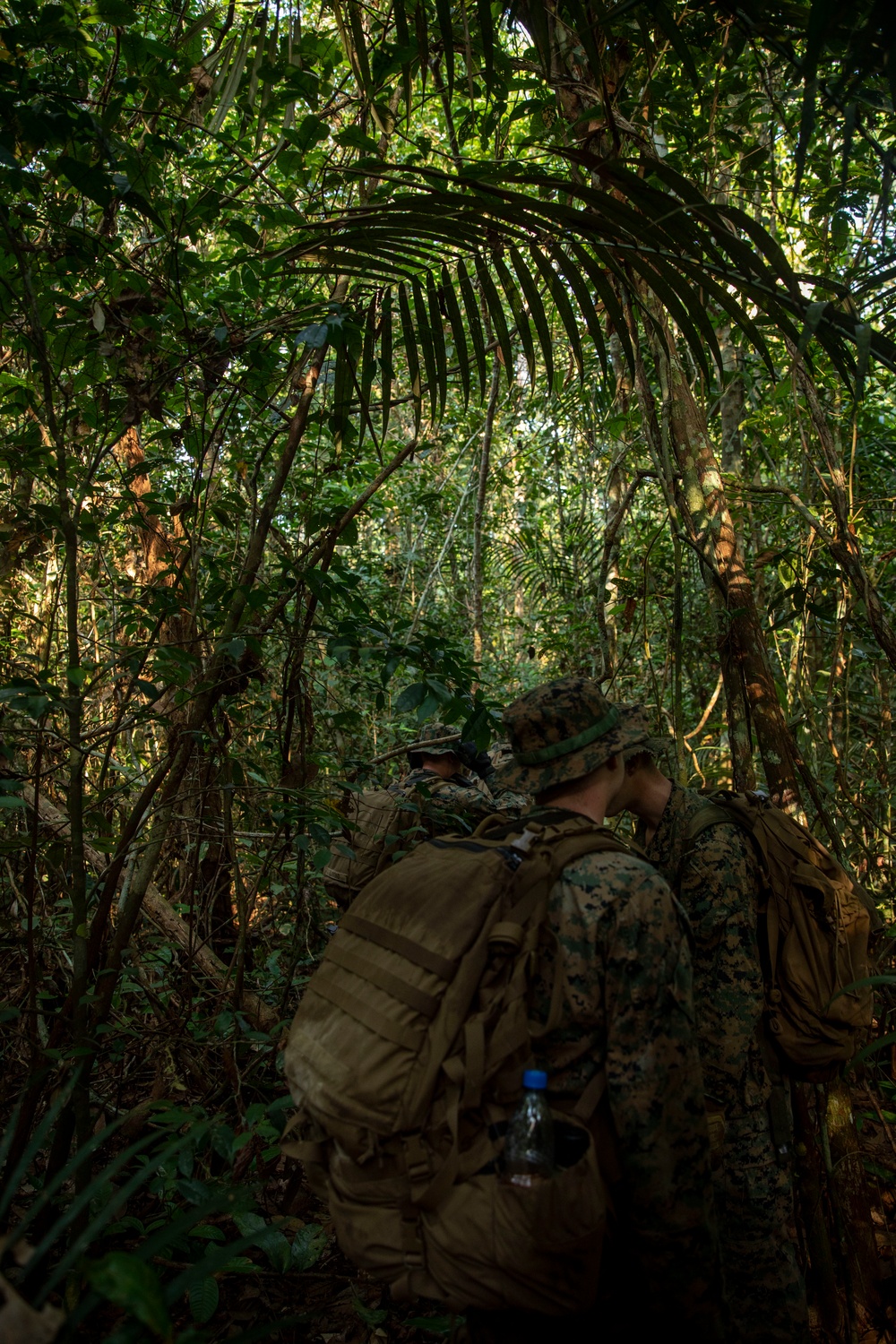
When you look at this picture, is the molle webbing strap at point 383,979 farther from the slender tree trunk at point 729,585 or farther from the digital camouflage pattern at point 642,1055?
the slender tree trunk at point 729,585

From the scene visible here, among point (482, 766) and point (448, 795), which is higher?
point (482, 766)

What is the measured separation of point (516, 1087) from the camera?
158 centimetres

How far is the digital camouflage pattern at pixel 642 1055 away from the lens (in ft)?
5.41

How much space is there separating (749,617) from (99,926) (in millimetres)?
2305

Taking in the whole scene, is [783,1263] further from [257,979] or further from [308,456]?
[308,456]

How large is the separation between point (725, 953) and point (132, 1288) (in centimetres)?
185

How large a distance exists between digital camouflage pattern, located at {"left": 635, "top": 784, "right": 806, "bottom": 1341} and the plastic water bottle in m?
0.85

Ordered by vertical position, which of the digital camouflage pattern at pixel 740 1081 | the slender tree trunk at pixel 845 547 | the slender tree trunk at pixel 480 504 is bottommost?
the digital camouflage pattern at pixel 740 1081

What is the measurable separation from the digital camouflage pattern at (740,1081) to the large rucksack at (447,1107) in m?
0.75

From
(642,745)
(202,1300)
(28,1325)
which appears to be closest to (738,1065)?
(642,745)

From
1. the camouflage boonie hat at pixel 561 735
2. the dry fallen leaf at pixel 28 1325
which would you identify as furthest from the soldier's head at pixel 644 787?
the dry fallen leaf at pixel 28 1325

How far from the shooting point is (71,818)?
2223 mm

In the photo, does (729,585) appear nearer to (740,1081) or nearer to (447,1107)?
(740,1081)

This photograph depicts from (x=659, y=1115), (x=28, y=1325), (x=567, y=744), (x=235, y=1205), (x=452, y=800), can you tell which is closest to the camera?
(x=28, y=1325)
